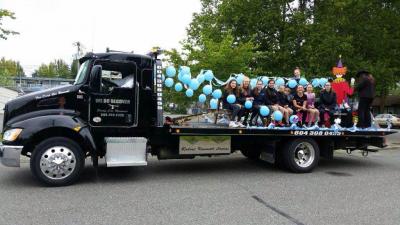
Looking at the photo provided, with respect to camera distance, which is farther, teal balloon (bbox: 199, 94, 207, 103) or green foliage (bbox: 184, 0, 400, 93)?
green foliage (bbox: 184, 0, 400, 93)

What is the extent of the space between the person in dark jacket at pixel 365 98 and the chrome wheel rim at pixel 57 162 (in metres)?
7.16

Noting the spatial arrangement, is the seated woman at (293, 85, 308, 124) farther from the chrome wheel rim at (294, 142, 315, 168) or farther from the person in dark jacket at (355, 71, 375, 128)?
the person in dark jacket at (355, 71, 375, 128)

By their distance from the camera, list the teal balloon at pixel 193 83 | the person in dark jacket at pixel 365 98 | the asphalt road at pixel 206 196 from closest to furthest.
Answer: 1. the asphalt road at pixel 206 196
2. the teal balloon at pixel 193 83
3. the person in dark jacket at pixel 365 98

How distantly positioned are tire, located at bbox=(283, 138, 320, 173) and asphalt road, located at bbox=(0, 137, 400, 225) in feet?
0.79

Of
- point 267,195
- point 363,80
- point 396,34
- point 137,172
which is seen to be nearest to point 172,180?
point 137,172

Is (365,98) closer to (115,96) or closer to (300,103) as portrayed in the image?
(300,103)

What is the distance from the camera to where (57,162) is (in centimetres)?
753

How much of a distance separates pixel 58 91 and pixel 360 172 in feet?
22.6

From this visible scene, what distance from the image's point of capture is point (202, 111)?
11133 millimetres

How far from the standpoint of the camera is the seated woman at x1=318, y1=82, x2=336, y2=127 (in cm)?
1061

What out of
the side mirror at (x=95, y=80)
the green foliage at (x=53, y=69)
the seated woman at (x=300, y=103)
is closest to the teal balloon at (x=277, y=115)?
the seated woman at (x=300, y=103)

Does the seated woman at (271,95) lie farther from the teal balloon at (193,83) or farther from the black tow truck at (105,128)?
the teal balloon at (193,83)

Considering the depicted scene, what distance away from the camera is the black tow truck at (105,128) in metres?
7.51

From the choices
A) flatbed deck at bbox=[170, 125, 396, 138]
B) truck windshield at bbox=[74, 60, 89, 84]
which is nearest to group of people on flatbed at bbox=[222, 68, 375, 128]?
flatbed deck at bbox=[170, 125, 396, 138]
